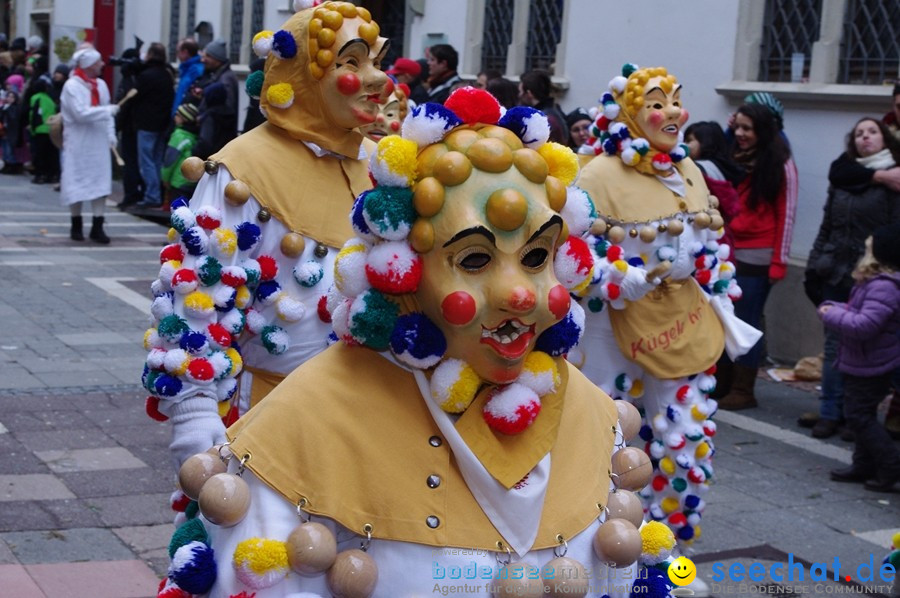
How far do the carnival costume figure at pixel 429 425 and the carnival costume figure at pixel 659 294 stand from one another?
2686mm

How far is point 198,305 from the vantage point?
3623 mm

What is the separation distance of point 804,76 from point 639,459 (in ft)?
26.2

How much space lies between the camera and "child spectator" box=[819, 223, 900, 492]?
6.67 metres

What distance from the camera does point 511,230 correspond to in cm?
240

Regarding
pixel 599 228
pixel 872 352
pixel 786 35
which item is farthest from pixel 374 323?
pixel 786 35

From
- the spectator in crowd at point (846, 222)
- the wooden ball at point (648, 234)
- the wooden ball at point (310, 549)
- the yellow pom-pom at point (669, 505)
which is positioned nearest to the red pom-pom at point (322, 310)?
the wooden ball at point (310, 549)

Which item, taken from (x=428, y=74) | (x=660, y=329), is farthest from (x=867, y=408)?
(x=428, y=74)

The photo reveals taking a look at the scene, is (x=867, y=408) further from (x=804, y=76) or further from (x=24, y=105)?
(x=24, y=105)

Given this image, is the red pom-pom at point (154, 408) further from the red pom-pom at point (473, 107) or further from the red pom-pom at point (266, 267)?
the red pom-pom at point (473, 107)

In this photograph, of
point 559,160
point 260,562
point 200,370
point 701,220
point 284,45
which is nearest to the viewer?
point 260,562

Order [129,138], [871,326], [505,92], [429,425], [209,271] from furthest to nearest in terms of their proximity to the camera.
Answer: [129,138], [505,92], [871,326], [209,271], [429,425]

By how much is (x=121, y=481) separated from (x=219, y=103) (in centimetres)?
838

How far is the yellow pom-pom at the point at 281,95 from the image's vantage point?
154 inches

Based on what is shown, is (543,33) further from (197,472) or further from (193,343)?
(197,472)
